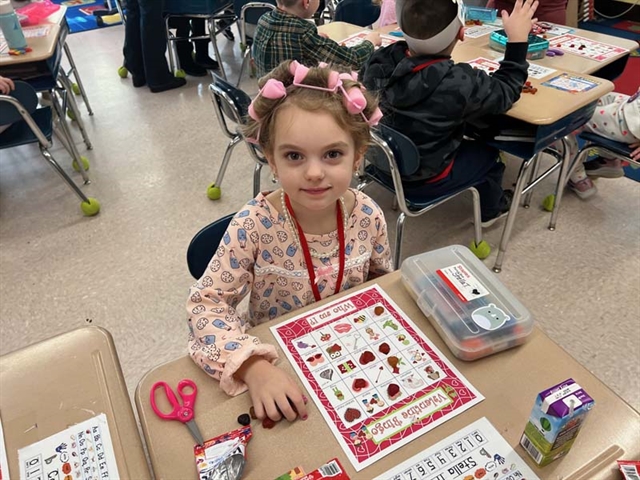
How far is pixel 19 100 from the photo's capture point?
1952 mm

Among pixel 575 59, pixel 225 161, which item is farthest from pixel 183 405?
pixel 575 59

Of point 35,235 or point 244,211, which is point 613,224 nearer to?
point 244,211

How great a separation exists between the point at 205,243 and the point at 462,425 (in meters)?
0.67

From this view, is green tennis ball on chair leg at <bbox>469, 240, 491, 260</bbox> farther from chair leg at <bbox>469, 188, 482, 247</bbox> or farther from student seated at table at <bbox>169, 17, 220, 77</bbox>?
student seated at table at <bbox>169, 17, 220, 77</bbox>

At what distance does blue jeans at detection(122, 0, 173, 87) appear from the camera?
334 centimetres

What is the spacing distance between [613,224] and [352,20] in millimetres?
2006

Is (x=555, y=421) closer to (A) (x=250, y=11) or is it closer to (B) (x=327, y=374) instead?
(B) (x=327, y=374)

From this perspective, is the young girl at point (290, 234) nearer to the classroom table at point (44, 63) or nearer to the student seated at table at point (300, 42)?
the student seated at table at point (300, 42)

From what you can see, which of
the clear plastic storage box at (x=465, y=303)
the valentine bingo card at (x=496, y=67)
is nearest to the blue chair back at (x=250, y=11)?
the valentine bingo card at (x=496, y=67)

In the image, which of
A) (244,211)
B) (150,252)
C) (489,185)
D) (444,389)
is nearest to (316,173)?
(244,211)

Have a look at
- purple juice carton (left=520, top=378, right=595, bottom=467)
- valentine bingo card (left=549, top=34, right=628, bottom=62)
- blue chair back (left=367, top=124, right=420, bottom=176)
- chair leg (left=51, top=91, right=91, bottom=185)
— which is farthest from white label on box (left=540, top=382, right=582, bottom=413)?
chair leg (left=51, top=91, right=91, bottom=185)

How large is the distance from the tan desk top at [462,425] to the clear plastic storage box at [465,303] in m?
0.03

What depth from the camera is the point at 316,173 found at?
0.84 meters

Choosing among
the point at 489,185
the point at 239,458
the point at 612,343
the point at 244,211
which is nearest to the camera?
the point at 239,458
